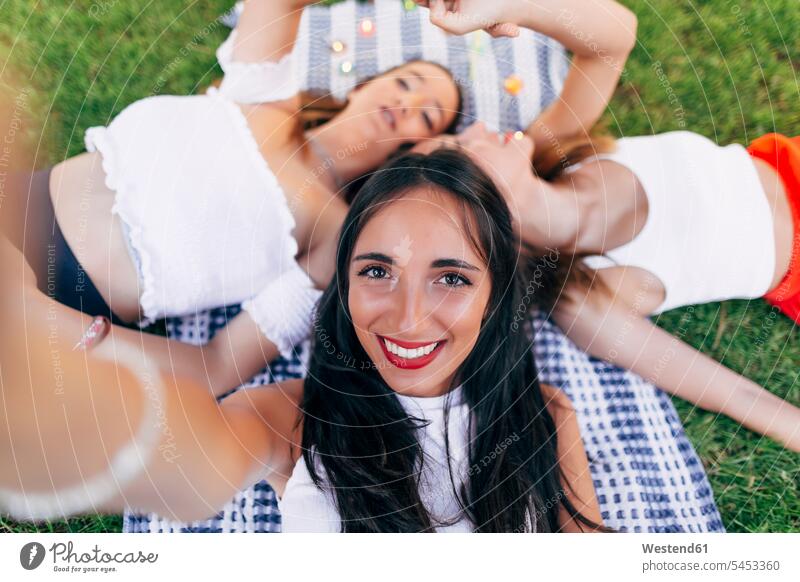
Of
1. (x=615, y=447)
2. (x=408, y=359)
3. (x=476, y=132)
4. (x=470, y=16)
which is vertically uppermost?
(x=470, y=16)

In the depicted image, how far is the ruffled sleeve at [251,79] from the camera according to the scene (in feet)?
1.68

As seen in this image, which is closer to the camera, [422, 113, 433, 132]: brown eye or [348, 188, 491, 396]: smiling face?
[348, 188, 491, 396]: smiling face

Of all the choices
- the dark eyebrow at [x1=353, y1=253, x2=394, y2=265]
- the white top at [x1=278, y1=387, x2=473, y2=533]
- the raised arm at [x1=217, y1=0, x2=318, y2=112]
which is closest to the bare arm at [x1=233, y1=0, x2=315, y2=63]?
the raised arm at [x1=217, y1=0, x2=318, y2=112]

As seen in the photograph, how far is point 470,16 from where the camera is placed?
0.46 m

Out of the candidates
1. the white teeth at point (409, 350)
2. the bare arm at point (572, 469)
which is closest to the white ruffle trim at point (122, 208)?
the white teeth at point (409, 350)

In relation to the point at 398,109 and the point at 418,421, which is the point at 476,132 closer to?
the point at 398,109

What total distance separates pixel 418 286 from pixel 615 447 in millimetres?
258

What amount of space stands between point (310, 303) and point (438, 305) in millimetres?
130

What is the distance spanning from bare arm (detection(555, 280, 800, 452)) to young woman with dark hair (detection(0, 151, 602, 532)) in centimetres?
9

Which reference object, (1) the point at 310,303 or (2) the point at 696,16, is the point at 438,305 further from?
(2) the point at 696,16

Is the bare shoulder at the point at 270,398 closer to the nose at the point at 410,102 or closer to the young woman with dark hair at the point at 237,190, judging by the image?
the young woman with dark hair at the point at 237,190

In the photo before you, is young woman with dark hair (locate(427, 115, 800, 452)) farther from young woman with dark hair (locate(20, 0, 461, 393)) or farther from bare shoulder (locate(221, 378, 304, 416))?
bare shoulder (locate(221, 378, 304, 416))
